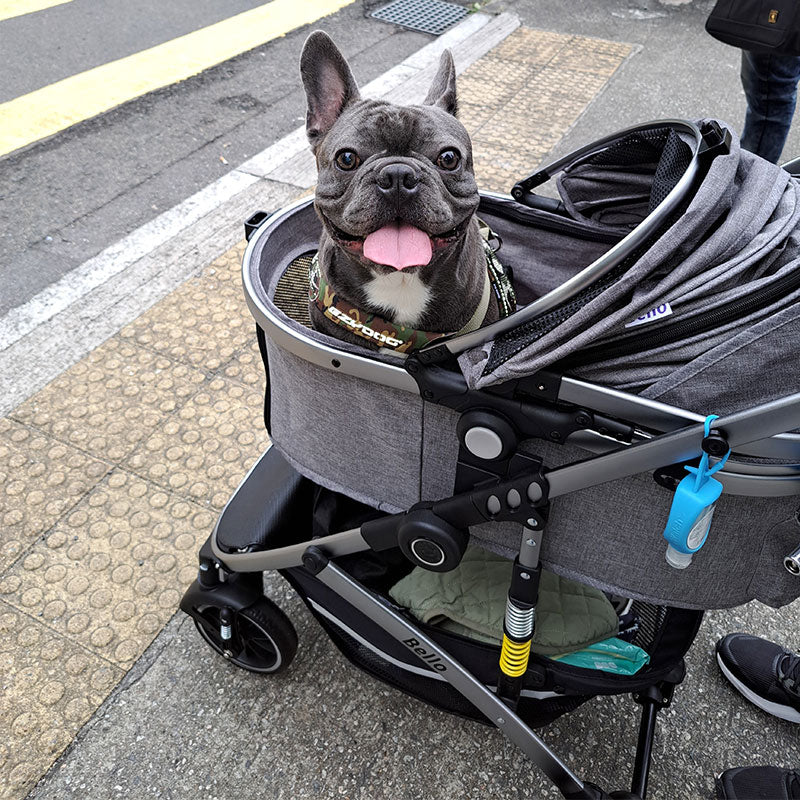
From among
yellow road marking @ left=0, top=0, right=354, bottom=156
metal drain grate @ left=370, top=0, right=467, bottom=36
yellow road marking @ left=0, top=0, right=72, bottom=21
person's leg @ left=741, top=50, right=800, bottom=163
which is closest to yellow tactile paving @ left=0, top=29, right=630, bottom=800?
yellow road marking @ left=0, top=0, right=354, bottom=156

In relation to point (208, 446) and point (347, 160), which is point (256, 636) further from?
point (347, 160)

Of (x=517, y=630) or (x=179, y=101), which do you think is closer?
(x=517, y=630)

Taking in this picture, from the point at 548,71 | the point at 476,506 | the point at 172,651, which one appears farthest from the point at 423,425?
the point at 548,71

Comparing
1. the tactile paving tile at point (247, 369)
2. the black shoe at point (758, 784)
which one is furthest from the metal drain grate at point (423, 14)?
the black shoe at point (758, 784)

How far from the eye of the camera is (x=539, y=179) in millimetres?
2129

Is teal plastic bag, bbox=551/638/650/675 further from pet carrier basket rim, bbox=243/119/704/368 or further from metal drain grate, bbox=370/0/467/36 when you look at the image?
metal drain grate, bbox=370/0/467/36

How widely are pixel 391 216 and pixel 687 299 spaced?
0.61m

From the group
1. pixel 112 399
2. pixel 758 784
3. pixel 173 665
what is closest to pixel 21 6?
pixel 112 399

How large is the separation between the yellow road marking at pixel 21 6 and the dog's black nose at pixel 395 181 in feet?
21.0

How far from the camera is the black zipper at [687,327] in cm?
129

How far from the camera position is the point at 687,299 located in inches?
52.9

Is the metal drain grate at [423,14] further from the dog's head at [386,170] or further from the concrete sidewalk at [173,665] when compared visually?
the dog's head at [386,170]

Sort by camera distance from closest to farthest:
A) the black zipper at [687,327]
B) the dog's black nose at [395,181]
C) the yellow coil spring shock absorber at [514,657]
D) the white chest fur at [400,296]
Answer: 1. the black zipper at [687,327]
2. the dog's black nose at [395,181]
3. the yellow coil spring shock absorber at [514,657]
4. the white chest fur at [400,296]

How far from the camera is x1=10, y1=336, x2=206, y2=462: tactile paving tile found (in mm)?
2932
